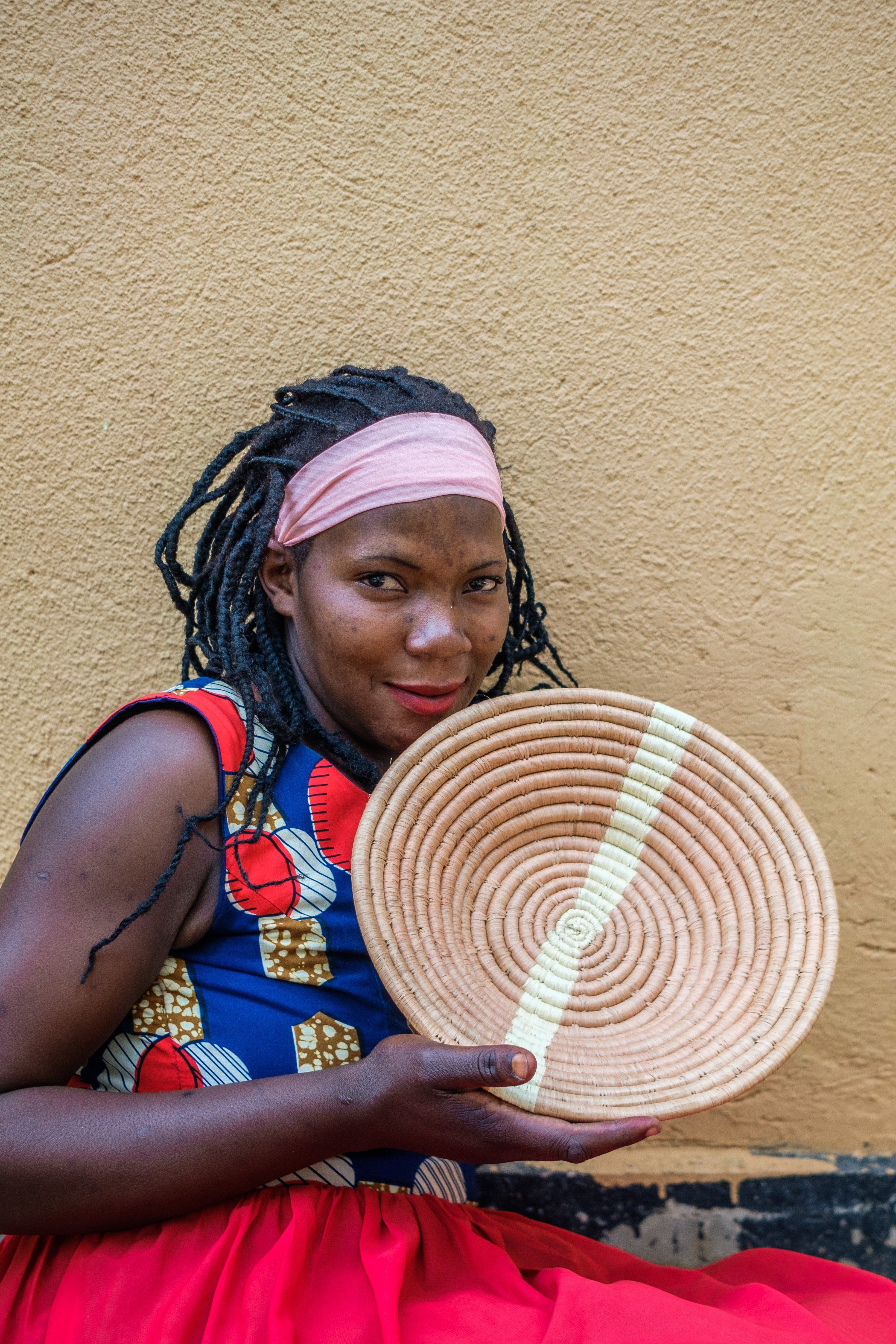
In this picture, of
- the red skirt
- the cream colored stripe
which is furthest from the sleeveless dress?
the cream colored stripe

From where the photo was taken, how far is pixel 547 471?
1797 millimetres

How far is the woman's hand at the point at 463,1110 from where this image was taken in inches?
40.0

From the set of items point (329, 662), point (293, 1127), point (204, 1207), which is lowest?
point (204, 1207)

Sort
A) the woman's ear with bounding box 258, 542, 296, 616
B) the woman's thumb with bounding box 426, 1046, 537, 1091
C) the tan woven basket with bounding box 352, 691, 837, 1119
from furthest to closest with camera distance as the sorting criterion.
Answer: the woman's ear with bounding box 258, 542, 296, 616
the tan woven basket with bounding box 352, 691, 837, 1119
the woman's thumb with bounding box 426, 1046, 537, 1091

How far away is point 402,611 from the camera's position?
4.30 ft

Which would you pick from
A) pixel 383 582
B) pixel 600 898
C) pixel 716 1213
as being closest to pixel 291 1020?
pixel 600 898

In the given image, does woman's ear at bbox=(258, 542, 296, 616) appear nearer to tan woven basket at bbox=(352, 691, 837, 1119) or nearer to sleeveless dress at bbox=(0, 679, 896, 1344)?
sleeveless dress at bbox=(0, 679, 896, 1344)

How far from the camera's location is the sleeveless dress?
3.41 ft

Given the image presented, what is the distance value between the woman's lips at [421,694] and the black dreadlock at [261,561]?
0.12 metres

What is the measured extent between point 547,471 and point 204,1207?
49.3 inches

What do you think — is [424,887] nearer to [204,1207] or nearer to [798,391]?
[204,1207]

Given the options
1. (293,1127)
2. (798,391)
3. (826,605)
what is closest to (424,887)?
(293,1127)

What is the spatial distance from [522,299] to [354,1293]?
1.50 m

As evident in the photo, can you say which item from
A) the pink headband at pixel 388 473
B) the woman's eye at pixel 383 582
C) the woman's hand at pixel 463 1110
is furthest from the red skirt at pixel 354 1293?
the pink headband at pixel 388 473
